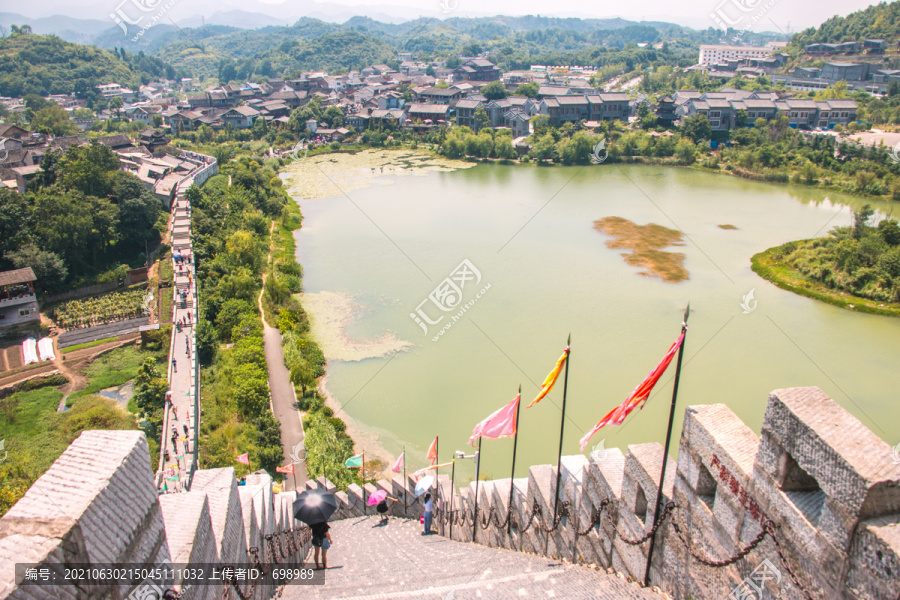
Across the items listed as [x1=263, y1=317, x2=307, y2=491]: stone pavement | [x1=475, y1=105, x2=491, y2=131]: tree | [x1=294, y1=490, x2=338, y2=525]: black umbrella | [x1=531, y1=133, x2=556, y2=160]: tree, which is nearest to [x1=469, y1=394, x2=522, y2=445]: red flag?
[x1=294, y1=490, x2=338, y2=525]: black umbrella

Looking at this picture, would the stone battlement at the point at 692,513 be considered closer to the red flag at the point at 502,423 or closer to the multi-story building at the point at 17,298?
the red flag at the point at 502,423

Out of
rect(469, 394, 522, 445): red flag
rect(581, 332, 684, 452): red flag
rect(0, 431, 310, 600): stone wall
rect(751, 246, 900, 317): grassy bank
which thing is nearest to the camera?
rect(0, 431, 310, 600): stone wall

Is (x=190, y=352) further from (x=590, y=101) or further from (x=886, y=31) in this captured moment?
(x=886, y=31)

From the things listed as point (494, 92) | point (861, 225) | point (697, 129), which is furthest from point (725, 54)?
point (861, 225)

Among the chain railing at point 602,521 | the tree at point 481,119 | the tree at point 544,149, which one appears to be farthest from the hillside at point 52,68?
the chain railing at point 602,521

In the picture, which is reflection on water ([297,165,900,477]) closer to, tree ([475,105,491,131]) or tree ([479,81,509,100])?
tree ([475,105,491,131])

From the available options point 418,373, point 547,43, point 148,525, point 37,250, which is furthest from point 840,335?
point 547,43
